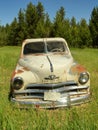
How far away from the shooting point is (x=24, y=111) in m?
6.38

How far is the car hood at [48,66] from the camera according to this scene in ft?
21.6

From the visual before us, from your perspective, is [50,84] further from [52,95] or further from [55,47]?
[55,47]

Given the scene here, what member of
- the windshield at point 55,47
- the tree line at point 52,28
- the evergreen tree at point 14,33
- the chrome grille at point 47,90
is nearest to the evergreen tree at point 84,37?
the tree line at point 52,28

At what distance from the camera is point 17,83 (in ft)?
21.4

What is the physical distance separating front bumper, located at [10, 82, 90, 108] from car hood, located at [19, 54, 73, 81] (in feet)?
0.77

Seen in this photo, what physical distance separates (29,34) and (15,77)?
51.8 metres

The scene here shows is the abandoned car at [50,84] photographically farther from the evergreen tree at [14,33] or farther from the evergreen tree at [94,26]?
the evergreen tree at [14,33]

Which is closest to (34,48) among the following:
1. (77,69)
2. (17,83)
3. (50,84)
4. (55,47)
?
(55,47)

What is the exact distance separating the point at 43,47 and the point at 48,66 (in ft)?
5.80

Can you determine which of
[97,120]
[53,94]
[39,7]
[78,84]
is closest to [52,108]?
[53,94]

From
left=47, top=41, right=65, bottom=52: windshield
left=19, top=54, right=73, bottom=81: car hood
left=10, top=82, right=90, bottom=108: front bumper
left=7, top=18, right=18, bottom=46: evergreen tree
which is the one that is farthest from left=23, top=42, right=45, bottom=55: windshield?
left=7, top=18, right=18, bottom=46: evergreen tree

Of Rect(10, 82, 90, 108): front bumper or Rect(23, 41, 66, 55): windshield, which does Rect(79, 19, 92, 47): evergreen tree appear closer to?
Rect(23, 41, 66, 55): windshield

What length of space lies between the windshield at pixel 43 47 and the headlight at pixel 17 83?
6.67ft

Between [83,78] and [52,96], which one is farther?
[83,78]
